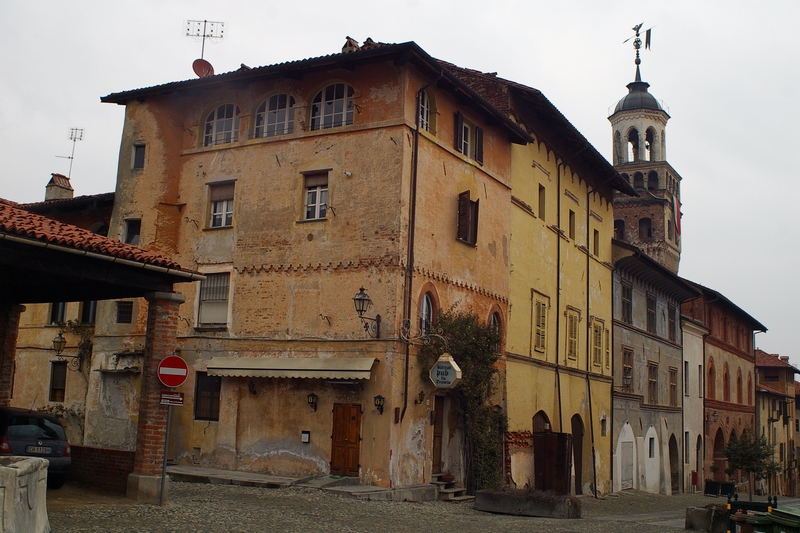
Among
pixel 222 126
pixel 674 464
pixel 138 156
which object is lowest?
pixel 674 464

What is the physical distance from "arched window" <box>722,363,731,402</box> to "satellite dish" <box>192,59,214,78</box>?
35.6 m

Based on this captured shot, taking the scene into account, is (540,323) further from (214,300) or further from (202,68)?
(202,68)

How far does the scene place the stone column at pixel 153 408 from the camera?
13.6 metres

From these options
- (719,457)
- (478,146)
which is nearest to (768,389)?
(719,457)

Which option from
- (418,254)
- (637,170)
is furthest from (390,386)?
(637,170)

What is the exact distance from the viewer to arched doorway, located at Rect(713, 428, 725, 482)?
148ft

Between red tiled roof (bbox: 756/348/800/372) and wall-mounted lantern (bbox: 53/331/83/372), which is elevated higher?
red tiled roof (bbox: 756/348/800/372)

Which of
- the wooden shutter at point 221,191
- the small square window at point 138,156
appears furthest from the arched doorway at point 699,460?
the small square window at point 138,156

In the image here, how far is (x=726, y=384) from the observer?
49031 millimetres

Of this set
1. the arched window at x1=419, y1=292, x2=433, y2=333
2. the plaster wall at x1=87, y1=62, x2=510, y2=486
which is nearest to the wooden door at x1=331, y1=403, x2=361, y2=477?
the plaster wall at x1=87, y1=62, x2=510, y2=486

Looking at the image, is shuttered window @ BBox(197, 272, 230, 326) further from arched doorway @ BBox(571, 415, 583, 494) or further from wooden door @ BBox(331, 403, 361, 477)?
arched doorway @ BBox(571, 415, 583, 494)

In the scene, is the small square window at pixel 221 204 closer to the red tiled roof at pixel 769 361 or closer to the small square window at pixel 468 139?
the small square window at pixel 468 139

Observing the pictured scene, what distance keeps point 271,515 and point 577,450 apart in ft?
57.1

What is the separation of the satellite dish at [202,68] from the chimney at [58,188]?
495 inches
